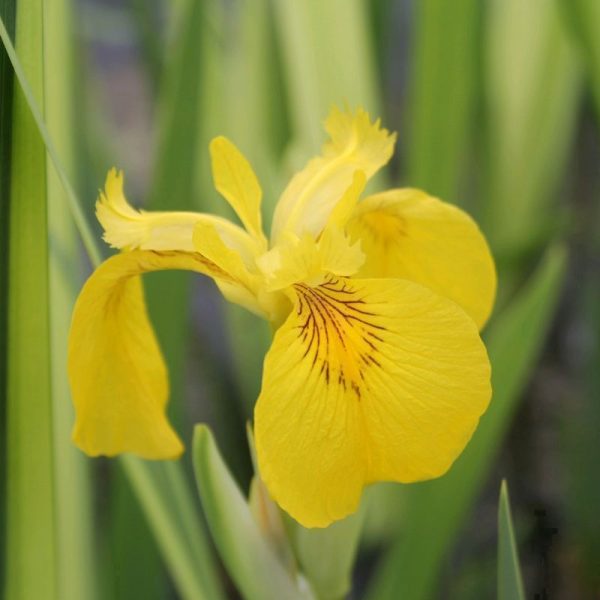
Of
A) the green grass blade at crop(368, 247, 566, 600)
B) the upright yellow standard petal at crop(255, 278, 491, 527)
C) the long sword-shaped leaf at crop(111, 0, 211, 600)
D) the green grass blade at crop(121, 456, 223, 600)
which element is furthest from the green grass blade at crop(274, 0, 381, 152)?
the upright yellow standard petal at crop(255, 278, 491, 527)

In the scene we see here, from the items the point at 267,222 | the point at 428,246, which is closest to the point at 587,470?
the point at 267,222

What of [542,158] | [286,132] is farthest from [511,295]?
[286,132]

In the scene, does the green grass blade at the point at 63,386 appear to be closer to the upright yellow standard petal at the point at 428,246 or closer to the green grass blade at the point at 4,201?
the green grass blade at the point at 4,201

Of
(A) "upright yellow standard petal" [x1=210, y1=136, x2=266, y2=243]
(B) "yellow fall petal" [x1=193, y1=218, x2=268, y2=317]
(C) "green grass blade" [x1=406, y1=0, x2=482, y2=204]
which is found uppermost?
(C) "green grass blade" [x1=406, y1=0, x2=482, y2=204]

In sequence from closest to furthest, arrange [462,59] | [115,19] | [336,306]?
[336,306]
[462,59]
[115,19]

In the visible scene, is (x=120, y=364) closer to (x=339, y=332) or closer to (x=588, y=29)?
(x=339, y=332)

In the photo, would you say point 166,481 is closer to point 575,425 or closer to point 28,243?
point 28,243

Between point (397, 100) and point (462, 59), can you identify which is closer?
point (462, 59)

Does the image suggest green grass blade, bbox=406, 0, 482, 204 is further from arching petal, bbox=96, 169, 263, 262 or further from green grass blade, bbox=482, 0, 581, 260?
arching petal, bbox=96, 169, 263, 262
